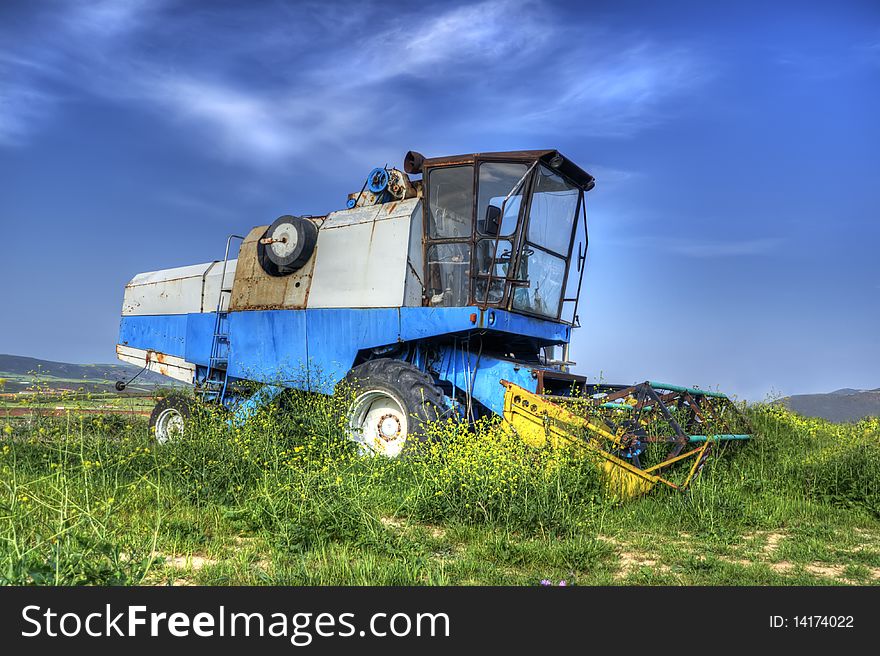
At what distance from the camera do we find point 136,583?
11.9 feet

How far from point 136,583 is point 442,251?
5726mm

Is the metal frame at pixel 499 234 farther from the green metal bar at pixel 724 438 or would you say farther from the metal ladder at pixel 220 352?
the metal ladder at pixel 220 352

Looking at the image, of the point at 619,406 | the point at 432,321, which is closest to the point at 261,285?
the point at 432,321

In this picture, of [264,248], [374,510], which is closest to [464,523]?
[374,510]

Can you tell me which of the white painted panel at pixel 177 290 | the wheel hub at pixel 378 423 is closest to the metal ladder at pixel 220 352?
the white painted panel at pixel 177 290

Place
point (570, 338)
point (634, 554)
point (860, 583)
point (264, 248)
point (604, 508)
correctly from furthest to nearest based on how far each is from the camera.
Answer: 1. point (264, 248)
2. point (570, 338)
3. point (604, 508)
4. point (634, 554)
5. point (860, 583)

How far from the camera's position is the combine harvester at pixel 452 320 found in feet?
23.4

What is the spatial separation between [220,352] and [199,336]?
0.71 m

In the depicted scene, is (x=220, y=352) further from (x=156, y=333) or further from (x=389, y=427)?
(x=389, y=427)

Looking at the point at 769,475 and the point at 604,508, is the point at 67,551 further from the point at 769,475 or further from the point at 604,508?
the point at 769,475

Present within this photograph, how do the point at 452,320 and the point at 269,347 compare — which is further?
the point at 269,347

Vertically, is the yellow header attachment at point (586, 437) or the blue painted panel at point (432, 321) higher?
the blue painted panel at point (432, 321)

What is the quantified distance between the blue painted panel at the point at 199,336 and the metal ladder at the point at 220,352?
0.45 feet

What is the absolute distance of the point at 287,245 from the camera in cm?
1014
